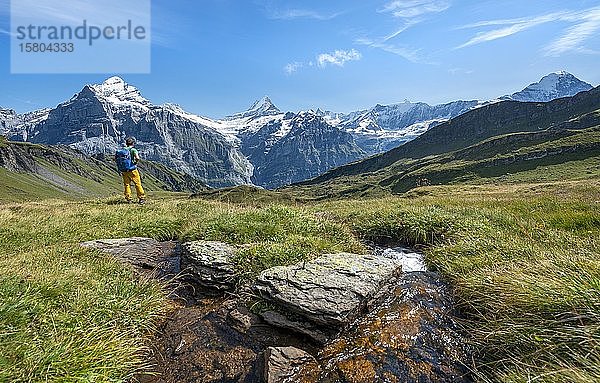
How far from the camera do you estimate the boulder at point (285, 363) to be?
633 cm

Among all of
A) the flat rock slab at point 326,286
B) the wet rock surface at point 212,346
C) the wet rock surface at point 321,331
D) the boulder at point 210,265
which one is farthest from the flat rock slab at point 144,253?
the flat rock slab at point 326,286

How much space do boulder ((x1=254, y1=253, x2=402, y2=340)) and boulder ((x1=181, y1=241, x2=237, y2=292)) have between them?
1414mm

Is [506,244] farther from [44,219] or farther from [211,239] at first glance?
[44,219]

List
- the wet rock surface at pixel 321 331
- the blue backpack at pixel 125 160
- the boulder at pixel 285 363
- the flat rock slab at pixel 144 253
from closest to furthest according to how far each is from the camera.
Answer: the boulder at pixel 285 363 → the wet rock surface at pixel 321 331 → the flat rock slab at pixel 144 253 → the blue backpack at pixel 125 160

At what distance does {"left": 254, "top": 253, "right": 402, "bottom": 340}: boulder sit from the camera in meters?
7.93

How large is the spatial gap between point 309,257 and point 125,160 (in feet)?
55.3

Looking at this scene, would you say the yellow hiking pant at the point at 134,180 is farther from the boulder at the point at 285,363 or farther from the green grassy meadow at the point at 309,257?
the boulder at the point at 285,363

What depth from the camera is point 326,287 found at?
8.55 m

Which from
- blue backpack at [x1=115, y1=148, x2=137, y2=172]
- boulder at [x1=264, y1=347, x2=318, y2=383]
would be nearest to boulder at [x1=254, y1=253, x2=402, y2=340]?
boulder at [x1=264, y1=347, x2=318, y2=383]

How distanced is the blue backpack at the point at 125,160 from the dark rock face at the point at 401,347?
1951 cm

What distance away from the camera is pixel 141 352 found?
713cm

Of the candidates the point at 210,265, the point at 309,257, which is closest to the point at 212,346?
the point at 210,265

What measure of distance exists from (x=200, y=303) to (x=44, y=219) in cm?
1211

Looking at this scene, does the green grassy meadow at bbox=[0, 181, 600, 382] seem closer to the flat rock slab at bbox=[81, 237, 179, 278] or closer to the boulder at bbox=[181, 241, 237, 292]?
the boulder at bbox=[181, 241, 237, 292]
